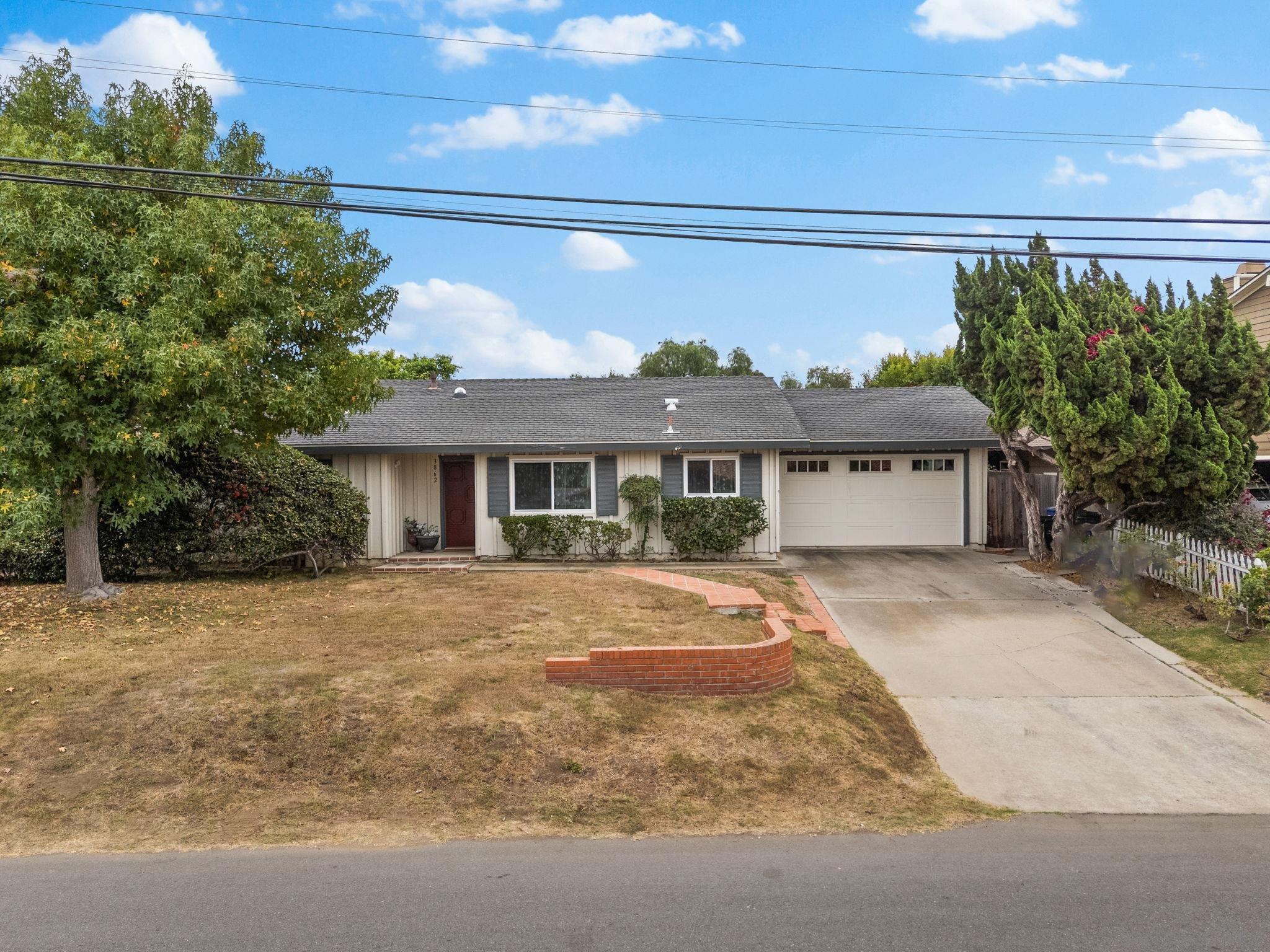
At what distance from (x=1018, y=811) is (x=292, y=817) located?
4.77 metres

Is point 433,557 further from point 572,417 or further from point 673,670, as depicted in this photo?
point 673,670

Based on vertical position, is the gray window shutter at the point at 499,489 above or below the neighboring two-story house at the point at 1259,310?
below

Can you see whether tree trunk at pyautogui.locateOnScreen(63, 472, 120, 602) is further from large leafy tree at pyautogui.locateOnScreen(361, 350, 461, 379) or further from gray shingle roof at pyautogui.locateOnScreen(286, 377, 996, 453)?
large leafy tree at pyautogui.locateOnScreen(361, 350, 461, 379)

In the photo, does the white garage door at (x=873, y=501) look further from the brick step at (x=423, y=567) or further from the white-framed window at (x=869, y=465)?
the brick step at (x=423, y=567)

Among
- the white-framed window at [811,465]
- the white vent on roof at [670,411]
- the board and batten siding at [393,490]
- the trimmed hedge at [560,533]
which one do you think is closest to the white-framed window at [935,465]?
the white-framed window at [811,465]

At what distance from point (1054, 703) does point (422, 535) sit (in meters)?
12.2

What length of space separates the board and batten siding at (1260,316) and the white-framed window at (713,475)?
10821mm

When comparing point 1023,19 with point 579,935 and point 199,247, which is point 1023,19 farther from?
point 579,935

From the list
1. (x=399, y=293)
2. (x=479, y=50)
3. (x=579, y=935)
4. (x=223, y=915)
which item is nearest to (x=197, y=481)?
(x=399, y=293)

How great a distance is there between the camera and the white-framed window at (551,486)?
15.7 metres

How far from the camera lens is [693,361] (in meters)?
50.8

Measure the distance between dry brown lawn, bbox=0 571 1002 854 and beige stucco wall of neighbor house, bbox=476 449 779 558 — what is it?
7.10 m

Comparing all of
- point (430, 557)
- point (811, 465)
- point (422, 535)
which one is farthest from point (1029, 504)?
point (422, 535)

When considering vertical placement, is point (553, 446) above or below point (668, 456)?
above
